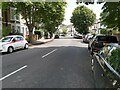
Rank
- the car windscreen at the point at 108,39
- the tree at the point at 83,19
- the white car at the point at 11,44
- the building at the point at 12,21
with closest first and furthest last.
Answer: the car windscreen at the point at 108,39
the white car at the point at 11,44
the building at the point at 12,21
the tree at the point at 83,19

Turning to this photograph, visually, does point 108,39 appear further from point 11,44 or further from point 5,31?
point 5,31

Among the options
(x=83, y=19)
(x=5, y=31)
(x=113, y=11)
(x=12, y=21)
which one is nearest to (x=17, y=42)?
(x=113, y=11)

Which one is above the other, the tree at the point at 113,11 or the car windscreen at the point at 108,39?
the tree at the point at 113,11

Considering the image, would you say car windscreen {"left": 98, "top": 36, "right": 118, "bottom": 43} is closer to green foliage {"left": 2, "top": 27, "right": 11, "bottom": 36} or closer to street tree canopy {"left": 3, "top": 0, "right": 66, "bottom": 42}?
street tree canopy {"left": 3, "top": 0, "right": 66, "bottom": 42}

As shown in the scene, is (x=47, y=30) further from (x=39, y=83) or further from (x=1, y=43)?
(x=39, y=83)

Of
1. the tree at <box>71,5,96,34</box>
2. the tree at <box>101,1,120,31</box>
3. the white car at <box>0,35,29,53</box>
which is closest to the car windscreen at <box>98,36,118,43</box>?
the tree at <box>101,1,120,31</box>

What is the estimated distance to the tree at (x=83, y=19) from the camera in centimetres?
7324

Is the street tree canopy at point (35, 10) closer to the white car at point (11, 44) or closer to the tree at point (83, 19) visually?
the white car at point (11, 44)

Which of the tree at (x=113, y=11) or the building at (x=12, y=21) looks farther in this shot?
the building at (x=12, y=21)

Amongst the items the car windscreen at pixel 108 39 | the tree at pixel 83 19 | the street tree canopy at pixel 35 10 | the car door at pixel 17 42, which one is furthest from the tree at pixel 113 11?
the tree at pixel 83 19

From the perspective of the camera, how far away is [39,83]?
7.65 metres

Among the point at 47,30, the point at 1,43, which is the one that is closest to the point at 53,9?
the point at 1,43

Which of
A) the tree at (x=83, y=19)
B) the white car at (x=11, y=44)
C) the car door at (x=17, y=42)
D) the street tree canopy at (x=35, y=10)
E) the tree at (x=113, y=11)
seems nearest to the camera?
the tree at (x=113, y=11)

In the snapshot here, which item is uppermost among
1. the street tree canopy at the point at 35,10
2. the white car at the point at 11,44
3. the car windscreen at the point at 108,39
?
the street tree canopy at the point at 35,10
